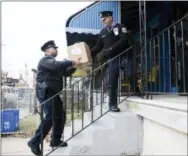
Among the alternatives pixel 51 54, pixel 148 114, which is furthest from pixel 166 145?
pixel 51 54

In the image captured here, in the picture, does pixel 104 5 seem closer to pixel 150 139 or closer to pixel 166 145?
pixel 150 139

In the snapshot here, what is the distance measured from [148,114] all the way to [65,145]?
150 centimetres

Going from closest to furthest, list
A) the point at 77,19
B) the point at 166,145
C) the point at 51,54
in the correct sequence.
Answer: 1. the point at 166,145
2. the point at 51,54
3. the point at 77,19

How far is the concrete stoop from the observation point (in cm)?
457

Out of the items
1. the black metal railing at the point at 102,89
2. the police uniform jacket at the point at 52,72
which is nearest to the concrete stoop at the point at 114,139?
the black metal railing at the point at 102,89

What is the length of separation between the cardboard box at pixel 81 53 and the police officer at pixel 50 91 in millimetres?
106

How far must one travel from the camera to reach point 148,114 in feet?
13.1

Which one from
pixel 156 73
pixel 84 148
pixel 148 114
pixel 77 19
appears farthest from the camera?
pixel 77 19

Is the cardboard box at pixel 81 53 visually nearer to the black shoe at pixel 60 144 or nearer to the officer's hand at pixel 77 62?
the officer's hand at pixel 77 62

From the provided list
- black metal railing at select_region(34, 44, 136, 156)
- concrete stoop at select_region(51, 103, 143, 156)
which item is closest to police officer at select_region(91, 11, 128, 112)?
black metal railing at select_region(34, 44, 136, 156)

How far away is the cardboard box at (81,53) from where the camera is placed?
500 centimetres

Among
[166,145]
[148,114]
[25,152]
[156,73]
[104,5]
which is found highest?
[104,5]

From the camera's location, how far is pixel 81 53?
16.6 feet

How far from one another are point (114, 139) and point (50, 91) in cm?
129
